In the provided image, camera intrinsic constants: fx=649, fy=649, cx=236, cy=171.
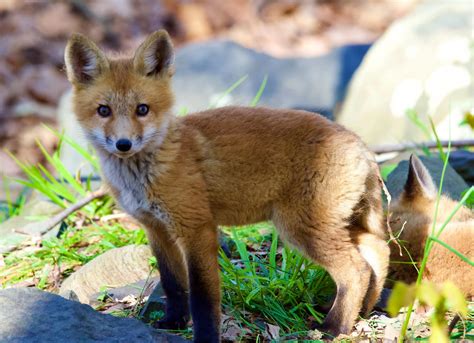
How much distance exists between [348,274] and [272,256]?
2.33ft

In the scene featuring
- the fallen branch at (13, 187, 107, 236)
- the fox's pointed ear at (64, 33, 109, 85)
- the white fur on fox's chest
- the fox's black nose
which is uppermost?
the fox's pointed ear at (64, 33, 109, 85)

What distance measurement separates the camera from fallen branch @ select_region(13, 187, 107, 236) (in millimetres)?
5094

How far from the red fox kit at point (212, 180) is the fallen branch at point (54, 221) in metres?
1.42

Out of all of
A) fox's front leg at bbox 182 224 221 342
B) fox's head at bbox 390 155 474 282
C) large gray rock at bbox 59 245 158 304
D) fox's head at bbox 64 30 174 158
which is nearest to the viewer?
fox's front leg at bbox 182 224 221 342

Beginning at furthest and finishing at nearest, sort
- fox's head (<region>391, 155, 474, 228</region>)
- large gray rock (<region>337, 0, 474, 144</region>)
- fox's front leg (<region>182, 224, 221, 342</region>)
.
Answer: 1. large gray rock (<region>337, 0, 474, 144</region>)
2. fox's head (<region>391, 155, 474, 228</region>)
3. fox's front leg (<region>182, 224, 221, 342</region>)

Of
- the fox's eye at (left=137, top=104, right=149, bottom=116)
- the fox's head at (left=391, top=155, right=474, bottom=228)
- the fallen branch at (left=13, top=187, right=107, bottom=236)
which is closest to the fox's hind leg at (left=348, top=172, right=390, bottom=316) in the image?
the fox's head at (left=391, top=155, right=474, bottom=228)

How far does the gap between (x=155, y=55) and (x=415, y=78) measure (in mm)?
4969

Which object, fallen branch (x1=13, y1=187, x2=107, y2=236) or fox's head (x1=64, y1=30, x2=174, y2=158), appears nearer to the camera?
fox's head (x1=64, y1=30, x2=174, y2=158)

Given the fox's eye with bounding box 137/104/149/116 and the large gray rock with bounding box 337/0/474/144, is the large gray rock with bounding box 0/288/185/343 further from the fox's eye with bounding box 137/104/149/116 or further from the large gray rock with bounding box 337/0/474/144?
the large gray rock with bounding box 337/0/474/144

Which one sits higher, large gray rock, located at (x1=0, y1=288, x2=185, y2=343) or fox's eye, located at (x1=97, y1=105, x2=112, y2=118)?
fox's eye, located at (x1=97, y1=105, x2=112, y2=118)

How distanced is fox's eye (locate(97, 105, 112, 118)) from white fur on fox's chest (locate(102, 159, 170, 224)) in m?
0.29

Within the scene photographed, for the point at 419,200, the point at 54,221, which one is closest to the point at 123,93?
the point at 54,221

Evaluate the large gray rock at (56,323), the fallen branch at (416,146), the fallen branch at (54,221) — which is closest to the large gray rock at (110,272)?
the fallen branch at (54,221)

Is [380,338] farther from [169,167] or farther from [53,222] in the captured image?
[53,222]
